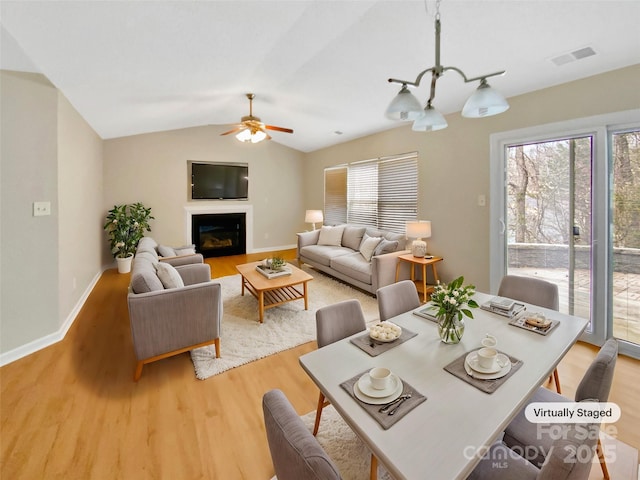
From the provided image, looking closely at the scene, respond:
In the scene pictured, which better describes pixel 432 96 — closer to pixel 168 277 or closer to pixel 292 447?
pixel 292 447

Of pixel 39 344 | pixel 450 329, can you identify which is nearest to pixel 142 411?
pixel 39 344

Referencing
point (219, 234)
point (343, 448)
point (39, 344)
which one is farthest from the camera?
point (219, 234)

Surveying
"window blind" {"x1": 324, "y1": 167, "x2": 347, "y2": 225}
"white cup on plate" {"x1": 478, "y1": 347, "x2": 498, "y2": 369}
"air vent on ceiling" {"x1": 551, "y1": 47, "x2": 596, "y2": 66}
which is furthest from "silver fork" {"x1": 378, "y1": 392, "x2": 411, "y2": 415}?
"window blind" {"x1": 324, "y1": 167, "x2": 347, "y2": 225}

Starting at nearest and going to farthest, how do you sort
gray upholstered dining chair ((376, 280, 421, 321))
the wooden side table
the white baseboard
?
gray upholstered dining chair ((376, 280, 421, 321)) → the white baseboard → the wooden side table

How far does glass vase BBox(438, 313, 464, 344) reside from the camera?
147cm

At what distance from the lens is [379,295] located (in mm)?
1971

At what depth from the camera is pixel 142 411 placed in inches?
75.9

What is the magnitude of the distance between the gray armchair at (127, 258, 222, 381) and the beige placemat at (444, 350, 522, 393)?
6.12ft

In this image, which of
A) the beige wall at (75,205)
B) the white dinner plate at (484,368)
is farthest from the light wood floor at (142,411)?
the white dinner plate at (484,368)

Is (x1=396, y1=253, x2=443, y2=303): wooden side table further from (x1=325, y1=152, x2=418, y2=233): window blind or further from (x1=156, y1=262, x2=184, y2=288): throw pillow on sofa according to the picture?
(x1=156, y1=262, x2=184, y2=288): throw pillow on sofa

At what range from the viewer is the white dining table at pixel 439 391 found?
85cm

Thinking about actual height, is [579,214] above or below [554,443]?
above

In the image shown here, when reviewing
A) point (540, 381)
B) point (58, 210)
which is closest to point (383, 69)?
point (540, 381)

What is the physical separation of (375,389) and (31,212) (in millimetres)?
3266
